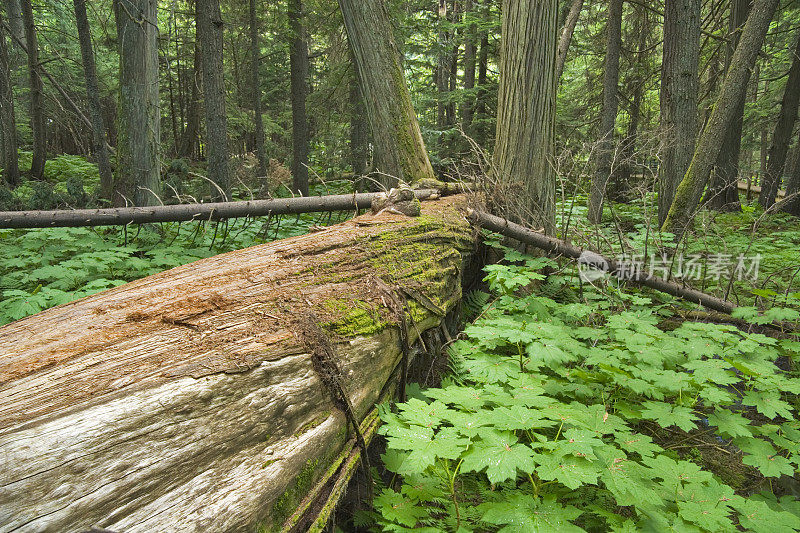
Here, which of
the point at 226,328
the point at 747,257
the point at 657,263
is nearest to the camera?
the point at 226,328

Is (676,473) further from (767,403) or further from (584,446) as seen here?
(767,403)

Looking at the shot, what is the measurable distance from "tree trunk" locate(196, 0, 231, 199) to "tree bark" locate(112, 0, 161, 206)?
167 centimetres

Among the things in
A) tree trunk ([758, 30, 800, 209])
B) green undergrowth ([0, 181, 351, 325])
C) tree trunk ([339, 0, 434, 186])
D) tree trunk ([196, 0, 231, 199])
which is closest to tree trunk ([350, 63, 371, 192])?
tree trunk ([196, 0, 231, 199])

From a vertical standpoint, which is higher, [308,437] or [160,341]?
[160,341]

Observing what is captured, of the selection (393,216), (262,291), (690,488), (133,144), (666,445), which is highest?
(133,144)

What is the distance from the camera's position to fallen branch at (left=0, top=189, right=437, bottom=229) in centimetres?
437

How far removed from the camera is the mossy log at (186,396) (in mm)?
1101

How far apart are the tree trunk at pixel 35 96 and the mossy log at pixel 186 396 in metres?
11.3

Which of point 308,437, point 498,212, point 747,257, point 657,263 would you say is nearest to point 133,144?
point 498,212

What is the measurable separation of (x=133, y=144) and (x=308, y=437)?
20.2ft

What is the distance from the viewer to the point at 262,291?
81.4 inches

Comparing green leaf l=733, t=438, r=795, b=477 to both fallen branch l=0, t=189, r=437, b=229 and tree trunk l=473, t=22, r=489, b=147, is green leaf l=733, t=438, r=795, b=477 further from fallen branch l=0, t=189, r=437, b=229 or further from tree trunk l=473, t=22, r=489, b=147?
tree trunk l=473, t=22, r=489, b=147

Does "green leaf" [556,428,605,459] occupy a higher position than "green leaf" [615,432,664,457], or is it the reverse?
"green leaf" [556,428,605,459]

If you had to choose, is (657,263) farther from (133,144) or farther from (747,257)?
(133,144)
